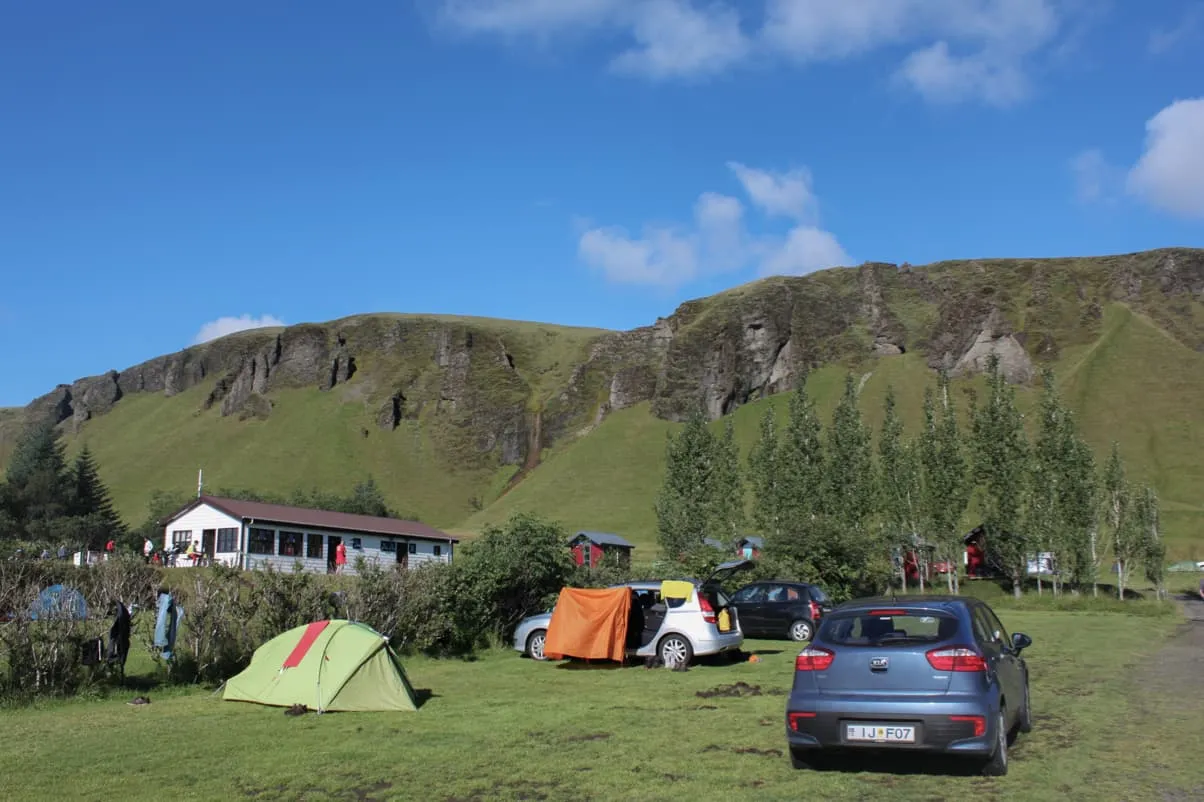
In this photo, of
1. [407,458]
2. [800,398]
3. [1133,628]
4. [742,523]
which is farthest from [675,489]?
[407,458]

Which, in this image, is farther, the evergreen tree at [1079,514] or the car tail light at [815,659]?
the evergreen tree at [1079,514]

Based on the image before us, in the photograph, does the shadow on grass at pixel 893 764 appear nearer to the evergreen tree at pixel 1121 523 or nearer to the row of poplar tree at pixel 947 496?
the row of poplar tree at pixel 947 496

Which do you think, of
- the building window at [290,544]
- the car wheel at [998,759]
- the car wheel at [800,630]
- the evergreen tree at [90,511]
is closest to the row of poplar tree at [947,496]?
the car wheel at [800,630]

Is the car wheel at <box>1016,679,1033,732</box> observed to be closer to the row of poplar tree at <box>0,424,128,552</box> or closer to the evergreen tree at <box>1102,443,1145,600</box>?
the evergreen tree at <box>1102,443,1145,600</box>

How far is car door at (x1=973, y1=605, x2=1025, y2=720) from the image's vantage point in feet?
27.9

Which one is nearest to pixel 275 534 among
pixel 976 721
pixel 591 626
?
pixel 591 626

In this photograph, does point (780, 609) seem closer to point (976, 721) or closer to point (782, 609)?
point (782, 609)

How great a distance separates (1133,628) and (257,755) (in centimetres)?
2794

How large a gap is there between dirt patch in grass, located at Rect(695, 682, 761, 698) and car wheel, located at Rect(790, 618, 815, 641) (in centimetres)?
895

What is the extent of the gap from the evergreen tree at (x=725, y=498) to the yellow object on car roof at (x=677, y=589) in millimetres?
46810

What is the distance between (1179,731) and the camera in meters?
10.3

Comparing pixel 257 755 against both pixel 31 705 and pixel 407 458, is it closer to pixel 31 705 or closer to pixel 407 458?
pixel 31 705

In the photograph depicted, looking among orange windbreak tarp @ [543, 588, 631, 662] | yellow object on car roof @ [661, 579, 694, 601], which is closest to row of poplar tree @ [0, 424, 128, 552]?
orange windbreak tarp @ [543, 588, 631, 662]

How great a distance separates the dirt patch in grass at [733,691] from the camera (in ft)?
44.2
